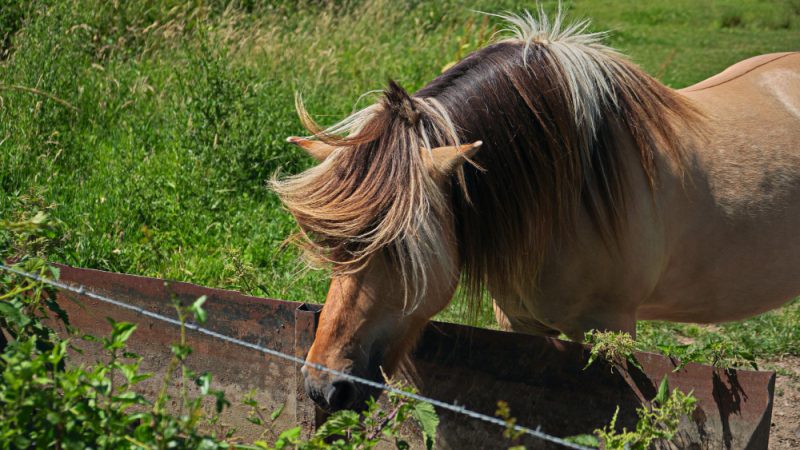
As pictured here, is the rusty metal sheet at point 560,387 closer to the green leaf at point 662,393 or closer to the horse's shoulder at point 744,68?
the green leaf at point 662,393

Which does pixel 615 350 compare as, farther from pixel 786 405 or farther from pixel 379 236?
pixel 786 405

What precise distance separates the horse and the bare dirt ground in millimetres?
696

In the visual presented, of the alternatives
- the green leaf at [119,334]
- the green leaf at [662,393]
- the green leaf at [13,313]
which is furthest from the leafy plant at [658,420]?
the green leaf at [13,313]

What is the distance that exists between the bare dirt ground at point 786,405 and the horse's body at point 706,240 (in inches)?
23.0

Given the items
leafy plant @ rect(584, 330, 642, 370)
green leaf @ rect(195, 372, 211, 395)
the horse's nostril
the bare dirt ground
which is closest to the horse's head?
the horse's nostril

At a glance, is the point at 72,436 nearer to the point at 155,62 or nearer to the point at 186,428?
the point at 186,428

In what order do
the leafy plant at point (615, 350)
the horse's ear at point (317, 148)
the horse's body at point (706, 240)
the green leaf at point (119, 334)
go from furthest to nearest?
1. the horse's body at point (706, 240)
2. the horse's ear at point (317, 148)
3. the leafy plant at point (615, 350)
4. the green leaf at point (119, 334)

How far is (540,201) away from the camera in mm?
3008

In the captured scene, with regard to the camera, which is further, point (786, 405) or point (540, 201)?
point (786, 405)

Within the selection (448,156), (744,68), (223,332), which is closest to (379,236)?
(448,156)

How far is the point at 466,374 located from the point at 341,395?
2.12ft

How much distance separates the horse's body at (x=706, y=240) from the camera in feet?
10.7

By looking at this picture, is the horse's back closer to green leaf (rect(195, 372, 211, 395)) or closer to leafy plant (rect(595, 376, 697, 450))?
leafy plant (rect(595, 376, 697, 450))

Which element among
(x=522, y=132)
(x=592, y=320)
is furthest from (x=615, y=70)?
(x=592, y=320)
